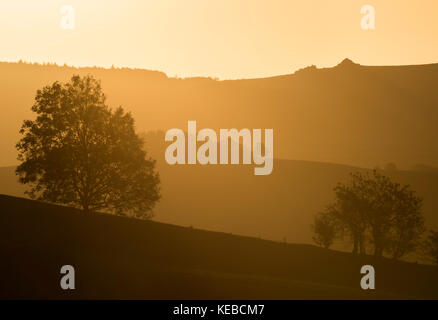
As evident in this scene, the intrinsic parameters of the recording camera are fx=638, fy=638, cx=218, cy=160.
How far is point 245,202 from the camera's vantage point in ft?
614

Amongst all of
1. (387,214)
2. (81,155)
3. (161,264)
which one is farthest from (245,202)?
(161,264)

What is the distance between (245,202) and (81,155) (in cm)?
12773

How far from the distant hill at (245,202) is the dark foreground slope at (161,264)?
97814 mm

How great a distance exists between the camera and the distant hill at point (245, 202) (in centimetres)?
16712

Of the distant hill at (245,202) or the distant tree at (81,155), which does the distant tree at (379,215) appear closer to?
the distant tree at (81,155)

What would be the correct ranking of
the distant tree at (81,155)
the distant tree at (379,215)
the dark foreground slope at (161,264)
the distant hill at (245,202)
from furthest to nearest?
the distant hill at (245,202) < the distant tree at (379,215) < the distant tree at (81,155) < the dark foreground slope at (161,264)

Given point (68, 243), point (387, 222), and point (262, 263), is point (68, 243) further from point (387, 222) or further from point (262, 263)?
point (387, 222)

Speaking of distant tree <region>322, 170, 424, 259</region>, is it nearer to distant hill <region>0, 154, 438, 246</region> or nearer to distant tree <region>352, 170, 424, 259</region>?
distant tree <region>352, 170, 424, 259</region>

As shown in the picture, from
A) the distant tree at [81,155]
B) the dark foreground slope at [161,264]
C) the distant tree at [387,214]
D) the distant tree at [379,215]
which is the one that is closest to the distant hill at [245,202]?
the distant tree at [387,214]

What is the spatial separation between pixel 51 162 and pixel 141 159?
891 cm

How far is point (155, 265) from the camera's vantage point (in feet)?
156

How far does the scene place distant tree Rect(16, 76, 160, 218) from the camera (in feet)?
199
